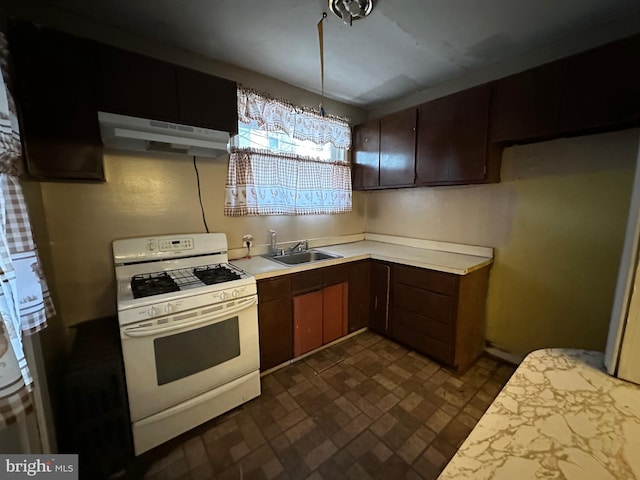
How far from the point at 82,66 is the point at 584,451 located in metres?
2.50

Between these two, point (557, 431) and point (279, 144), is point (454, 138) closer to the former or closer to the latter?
point (279, 144)

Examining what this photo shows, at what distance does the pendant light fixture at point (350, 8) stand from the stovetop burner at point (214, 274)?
67.5 inches

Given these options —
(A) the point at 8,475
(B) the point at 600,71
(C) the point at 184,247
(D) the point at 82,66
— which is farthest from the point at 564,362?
(D) the point at 82,66

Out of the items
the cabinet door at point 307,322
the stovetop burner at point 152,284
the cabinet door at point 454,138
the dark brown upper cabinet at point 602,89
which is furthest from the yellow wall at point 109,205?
the dark brown upper cabinet at point 602,89

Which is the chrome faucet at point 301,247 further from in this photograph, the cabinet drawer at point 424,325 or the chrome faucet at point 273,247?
the cabinet drawer at point 424,325

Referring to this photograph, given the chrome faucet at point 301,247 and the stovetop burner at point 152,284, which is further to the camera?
the chrome faucet at point 301,247

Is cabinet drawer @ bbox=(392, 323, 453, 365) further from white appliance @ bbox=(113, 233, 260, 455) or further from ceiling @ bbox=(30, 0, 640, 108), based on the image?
ceiling @ bbox=(30, 0, 640, 108)

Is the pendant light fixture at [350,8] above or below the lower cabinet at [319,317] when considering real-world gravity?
above

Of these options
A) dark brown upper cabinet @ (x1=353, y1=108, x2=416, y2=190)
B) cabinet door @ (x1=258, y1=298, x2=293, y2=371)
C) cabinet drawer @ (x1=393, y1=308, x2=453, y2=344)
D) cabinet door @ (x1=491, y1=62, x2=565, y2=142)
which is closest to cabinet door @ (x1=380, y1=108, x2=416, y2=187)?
dark brown upper cabinet @ (x1=353, y1=108, x2=416, y2=190)

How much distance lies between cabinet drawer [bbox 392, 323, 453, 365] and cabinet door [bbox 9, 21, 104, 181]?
264 centimetres

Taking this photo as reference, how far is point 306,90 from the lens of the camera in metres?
2.61

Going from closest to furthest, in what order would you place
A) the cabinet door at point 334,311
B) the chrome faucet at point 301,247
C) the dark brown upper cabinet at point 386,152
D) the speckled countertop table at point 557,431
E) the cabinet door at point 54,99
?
1. the speckled countertop table at point 557,431
2. the cabinet door at point 54,99
3. the cabinet door at point 334,311
4. the dark brown upper cabinet at point 386,152
5. the chrome faucet at point 301,247

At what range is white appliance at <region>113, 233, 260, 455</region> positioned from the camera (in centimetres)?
138

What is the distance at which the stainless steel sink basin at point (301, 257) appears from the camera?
8.21 ft
